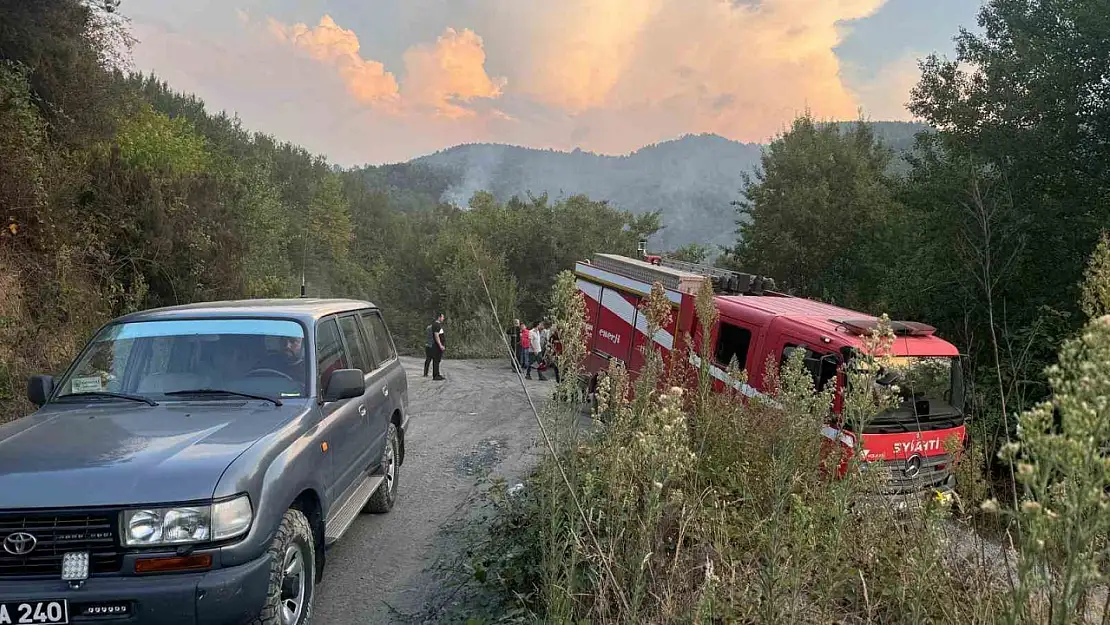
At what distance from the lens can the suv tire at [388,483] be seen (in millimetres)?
5883

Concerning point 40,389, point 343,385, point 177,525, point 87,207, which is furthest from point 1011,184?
point 87,207

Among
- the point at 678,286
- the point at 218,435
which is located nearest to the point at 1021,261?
the point at 678,286

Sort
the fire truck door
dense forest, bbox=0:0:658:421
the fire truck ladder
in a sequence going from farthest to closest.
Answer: the fire truck ladder, dense forest, bbox=0:0:658:421, the fire truck door

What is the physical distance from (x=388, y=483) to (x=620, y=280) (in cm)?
689

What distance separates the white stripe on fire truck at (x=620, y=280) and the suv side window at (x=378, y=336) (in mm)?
4258

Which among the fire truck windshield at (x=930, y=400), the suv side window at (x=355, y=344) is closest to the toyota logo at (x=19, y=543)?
the suv side window at (x=355, y=344)

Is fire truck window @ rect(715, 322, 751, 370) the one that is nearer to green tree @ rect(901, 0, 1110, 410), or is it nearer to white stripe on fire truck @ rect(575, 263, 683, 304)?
white stripe on fire truck @ rect(575, 263, 683, 304)

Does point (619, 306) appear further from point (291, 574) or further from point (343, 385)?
point (291, 574)

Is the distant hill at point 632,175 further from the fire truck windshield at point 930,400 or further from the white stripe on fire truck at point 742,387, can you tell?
the fire truck windshield at point 930,400

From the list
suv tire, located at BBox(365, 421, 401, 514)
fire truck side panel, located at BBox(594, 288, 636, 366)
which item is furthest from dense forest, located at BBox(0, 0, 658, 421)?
fire truck side panel, located at BBox(594, 288, 636, 366)

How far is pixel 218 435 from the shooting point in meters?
3.40

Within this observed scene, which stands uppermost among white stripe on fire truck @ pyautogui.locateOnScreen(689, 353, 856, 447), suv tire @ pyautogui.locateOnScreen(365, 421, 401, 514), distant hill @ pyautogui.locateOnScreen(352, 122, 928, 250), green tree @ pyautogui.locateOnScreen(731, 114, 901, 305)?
distant hill @ pyautogui.locateOnScreen(352, 122, 928, 250)

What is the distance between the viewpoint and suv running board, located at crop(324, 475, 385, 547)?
160 inches

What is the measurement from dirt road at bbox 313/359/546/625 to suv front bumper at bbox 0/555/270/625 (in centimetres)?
118
